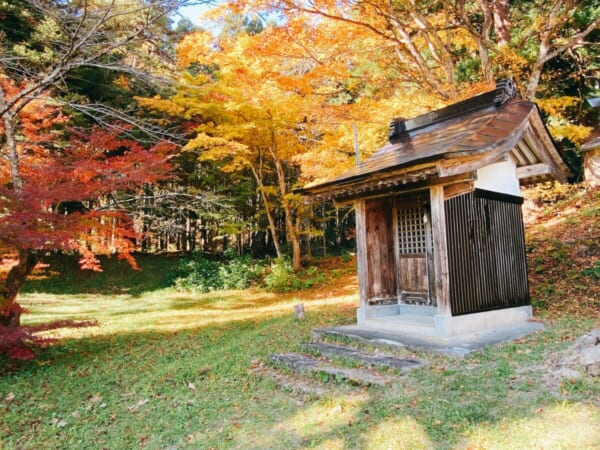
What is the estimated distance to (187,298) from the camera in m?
15.5

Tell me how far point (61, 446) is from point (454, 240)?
5.96 metres

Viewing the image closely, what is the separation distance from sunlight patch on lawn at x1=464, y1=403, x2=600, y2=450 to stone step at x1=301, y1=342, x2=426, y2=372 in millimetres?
1731

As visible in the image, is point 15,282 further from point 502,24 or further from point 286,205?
point 502,24

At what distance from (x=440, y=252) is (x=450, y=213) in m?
0.67

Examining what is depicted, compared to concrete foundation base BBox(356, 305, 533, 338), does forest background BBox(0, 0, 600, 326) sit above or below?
above

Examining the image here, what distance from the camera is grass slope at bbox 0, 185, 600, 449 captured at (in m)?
3.63

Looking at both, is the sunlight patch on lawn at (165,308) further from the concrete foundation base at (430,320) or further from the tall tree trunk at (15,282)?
the concrete foundation base at (430,320)

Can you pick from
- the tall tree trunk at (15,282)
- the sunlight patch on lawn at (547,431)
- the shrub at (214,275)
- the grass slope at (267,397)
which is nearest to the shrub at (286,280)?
the shrub at (214,275)

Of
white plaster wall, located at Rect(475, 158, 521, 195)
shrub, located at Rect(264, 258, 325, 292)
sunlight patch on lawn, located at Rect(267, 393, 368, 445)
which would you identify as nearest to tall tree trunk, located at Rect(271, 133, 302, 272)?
shrub, located at Rect(264, 258, 325, 292)

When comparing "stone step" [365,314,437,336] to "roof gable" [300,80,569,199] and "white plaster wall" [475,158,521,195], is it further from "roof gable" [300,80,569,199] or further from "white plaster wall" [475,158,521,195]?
"white plaster wall" [475,158,521,195]

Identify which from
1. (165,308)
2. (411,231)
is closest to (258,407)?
(411,231)

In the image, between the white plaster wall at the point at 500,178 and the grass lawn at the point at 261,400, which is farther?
the white plaster wall at the point at 500,178

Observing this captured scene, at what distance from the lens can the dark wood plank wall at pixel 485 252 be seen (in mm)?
6723

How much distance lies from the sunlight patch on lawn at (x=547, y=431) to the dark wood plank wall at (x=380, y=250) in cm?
446
